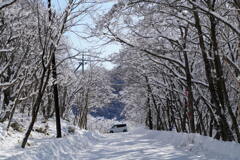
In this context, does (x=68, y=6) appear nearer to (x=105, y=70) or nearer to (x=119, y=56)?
(x=119, y=56)

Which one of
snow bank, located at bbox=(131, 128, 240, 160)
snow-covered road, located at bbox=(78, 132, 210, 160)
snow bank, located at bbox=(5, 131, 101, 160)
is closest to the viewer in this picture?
snow bank, located at bbox=(131, 128, 240, 160)

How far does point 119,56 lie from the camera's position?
2192 cm

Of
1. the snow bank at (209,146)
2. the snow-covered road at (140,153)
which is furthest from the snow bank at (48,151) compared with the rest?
the snow bank at (209,146)

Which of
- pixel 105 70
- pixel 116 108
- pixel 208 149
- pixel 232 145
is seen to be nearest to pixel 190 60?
pixel 208 149

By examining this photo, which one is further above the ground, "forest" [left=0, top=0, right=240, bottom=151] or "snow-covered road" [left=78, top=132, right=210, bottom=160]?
"forest" [left=0, top=0, right=240, bottom=151]

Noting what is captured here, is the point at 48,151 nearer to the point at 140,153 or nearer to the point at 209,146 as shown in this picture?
the point at 140,153

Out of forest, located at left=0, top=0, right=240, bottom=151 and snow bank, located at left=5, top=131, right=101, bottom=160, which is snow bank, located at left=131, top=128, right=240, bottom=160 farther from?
snow bank, located at left=5, top=131, right=101, bottom=160

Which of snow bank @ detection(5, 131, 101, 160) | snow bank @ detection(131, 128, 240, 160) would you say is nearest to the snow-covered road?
snow bank @ detection(131, 128, 240, 160)

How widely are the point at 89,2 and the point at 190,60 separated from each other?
10.8 m

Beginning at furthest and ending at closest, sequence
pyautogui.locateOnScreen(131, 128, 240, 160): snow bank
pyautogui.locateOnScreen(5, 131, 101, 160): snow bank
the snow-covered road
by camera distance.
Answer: the snow-covered road
pyautogui.locateOnScreen(5, 131, 101, 160): snow bank
pyautogui.locateOnScreen(131, 128, 240, 160): snow bank

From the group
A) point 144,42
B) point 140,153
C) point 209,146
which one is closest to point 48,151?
point 140,153

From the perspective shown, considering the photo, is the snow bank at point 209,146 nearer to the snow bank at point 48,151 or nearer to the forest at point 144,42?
the forest at point 144,42

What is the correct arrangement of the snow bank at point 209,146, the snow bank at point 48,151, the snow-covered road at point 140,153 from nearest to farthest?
the snow bank at point 209,146 → the snow bank at point 48,151 → the snow-covered road at point 140,153

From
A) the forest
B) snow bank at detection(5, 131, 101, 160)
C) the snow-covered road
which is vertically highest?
the forest
